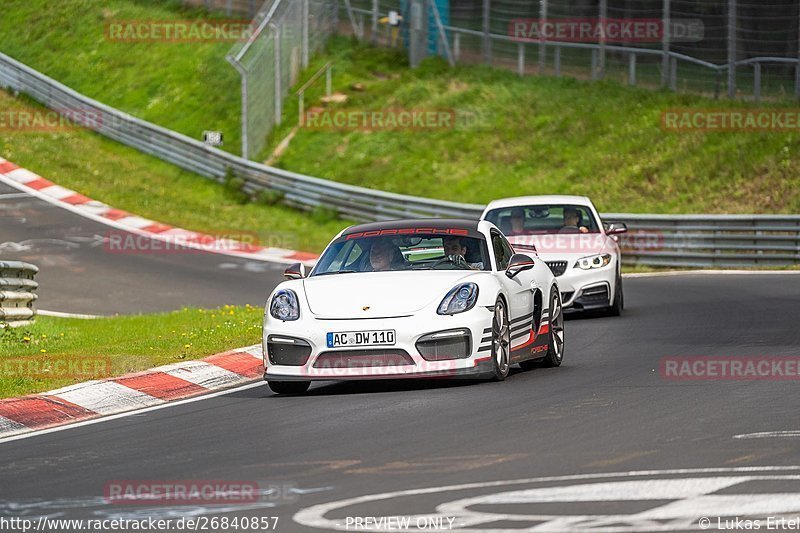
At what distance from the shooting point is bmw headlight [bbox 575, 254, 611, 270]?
17.4 metres

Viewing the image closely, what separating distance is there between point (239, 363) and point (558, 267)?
5582 mm

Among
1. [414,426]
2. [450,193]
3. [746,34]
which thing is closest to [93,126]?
[450,193]

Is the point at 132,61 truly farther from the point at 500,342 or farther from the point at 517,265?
the point at 500,342

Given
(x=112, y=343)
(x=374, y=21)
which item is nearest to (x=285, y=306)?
(x=112, y=343)

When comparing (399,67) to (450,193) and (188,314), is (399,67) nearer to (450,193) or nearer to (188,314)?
(450,193)

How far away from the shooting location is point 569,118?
36.1m

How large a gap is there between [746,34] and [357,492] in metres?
25.6

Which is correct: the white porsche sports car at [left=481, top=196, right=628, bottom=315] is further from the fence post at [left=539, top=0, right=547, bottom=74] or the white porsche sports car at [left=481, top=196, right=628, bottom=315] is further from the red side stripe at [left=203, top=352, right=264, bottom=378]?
the fence post at [left=539, top=0, right=547, bottom=74]

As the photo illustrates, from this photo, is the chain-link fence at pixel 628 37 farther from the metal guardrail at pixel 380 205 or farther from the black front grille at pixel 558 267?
the black front grille at pixel 558 267

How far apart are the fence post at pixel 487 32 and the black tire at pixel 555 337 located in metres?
25.0

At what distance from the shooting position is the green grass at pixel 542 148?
3081 centimetres

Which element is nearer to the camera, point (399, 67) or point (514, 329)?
point (514, 329)

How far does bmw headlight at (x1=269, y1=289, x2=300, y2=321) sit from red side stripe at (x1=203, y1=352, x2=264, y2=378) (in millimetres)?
1587

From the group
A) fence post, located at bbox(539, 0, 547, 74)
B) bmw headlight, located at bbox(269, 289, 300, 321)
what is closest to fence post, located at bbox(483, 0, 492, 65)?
fence post, located at bbox(539, 0, 547, 74)
